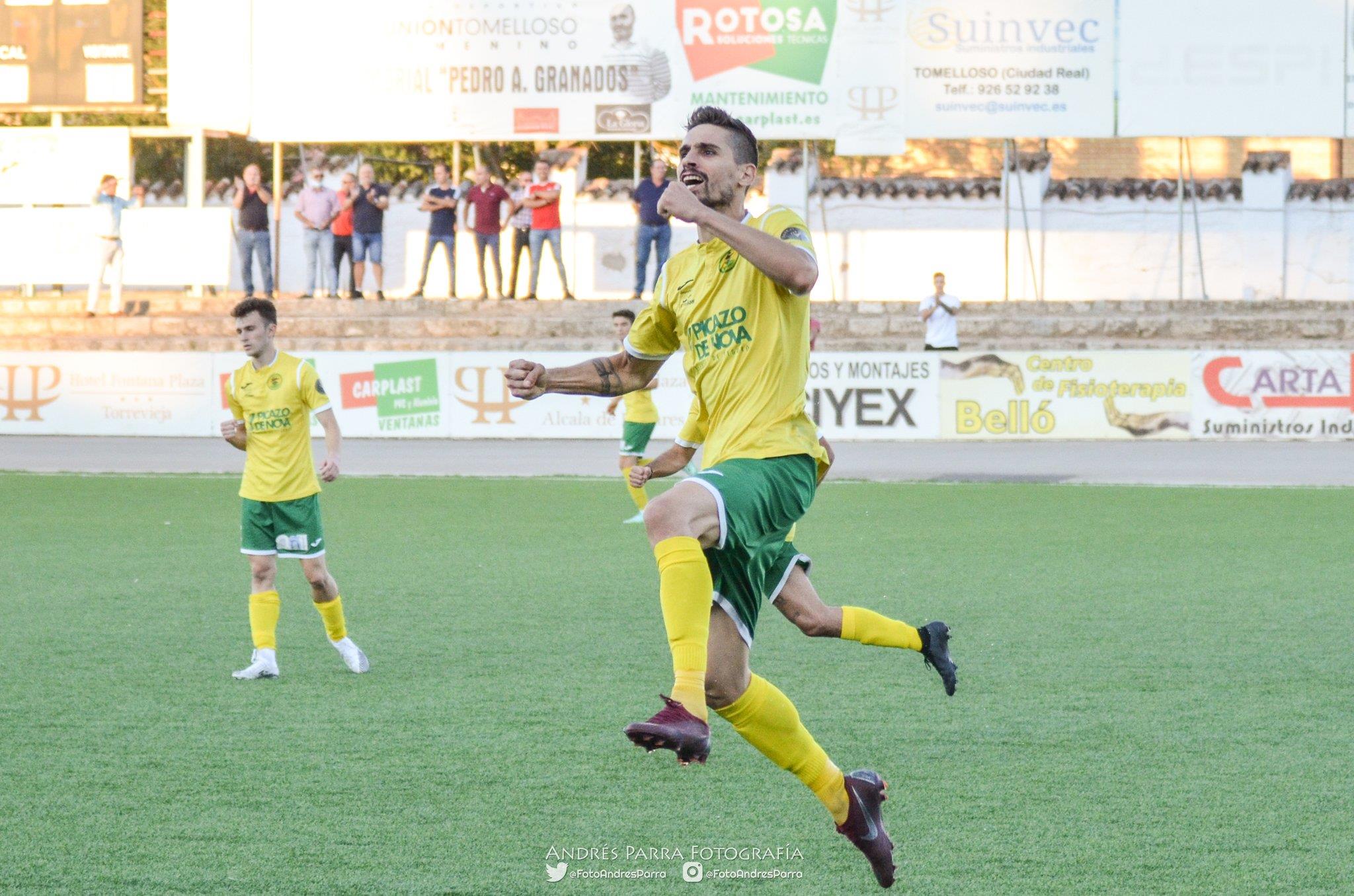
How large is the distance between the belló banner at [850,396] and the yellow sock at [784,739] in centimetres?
1612

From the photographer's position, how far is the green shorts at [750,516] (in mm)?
4289

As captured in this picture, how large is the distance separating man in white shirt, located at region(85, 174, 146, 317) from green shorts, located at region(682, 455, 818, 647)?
80.6 ft

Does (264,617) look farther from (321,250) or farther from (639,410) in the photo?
(321,250)

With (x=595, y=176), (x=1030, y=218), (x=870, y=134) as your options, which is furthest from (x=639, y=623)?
(x=595, y=176)

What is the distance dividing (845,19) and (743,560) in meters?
23.0

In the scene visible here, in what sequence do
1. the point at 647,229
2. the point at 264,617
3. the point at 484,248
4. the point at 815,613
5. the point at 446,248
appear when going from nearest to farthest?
1. the point at 815,613
2. the point at 264,617
3. the point at 647,229
4. the point at 446,248
5. the point at 484,248

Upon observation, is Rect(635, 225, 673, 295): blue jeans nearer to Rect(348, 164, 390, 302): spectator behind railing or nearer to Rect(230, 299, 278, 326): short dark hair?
Rect(348, 164, 390, 302): spectator behind railing

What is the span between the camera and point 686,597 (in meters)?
4.17

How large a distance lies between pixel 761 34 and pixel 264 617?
2015 centimetres

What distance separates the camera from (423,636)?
892cm

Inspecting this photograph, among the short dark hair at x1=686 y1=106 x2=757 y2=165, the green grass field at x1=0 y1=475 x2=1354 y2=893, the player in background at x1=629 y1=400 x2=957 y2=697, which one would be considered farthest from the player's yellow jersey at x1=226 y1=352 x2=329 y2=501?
the short dark hair at x1=686 y1=106 x2=757 y2=165

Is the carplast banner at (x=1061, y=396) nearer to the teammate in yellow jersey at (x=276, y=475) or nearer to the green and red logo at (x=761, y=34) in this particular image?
the green and red logo at (x=761, y=34)

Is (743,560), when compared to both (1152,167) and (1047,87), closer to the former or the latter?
(1047,87)

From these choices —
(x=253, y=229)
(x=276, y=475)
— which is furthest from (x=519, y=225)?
(x=276, y=475)
